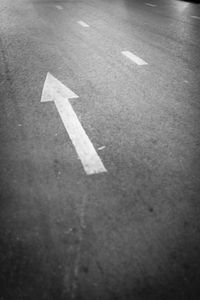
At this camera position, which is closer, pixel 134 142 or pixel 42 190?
pixel 42 190

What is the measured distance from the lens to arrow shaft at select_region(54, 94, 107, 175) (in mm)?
3105

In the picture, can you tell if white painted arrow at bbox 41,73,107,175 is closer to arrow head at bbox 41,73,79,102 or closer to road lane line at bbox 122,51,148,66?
arrow head at bbox 41,73,79,102

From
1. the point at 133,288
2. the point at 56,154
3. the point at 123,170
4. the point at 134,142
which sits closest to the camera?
the point at 133,288

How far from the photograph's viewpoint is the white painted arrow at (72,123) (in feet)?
10.3

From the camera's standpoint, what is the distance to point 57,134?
11.9ft

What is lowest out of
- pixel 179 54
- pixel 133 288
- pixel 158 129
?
pixel 133 288

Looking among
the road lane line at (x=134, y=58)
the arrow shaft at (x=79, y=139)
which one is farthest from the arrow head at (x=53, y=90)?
the road lane line at (x=134, y=58)

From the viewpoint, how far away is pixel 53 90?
15.8ft

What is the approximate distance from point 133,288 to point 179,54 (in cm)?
603

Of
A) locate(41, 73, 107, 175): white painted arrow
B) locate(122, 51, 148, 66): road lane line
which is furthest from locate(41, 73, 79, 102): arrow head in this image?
locate(122, 51, 148, 66): road lane line

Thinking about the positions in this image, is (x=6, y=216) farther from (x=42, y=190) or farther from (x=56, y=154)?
(x=56, y=154)

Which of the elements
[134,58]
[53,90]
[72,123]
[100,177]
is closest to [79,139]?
[72,123]

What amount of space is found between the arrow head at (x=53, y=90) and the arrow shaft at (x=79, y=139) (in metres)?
0.15

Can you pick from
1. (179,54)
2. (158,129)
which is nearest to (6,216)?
(158,129)
